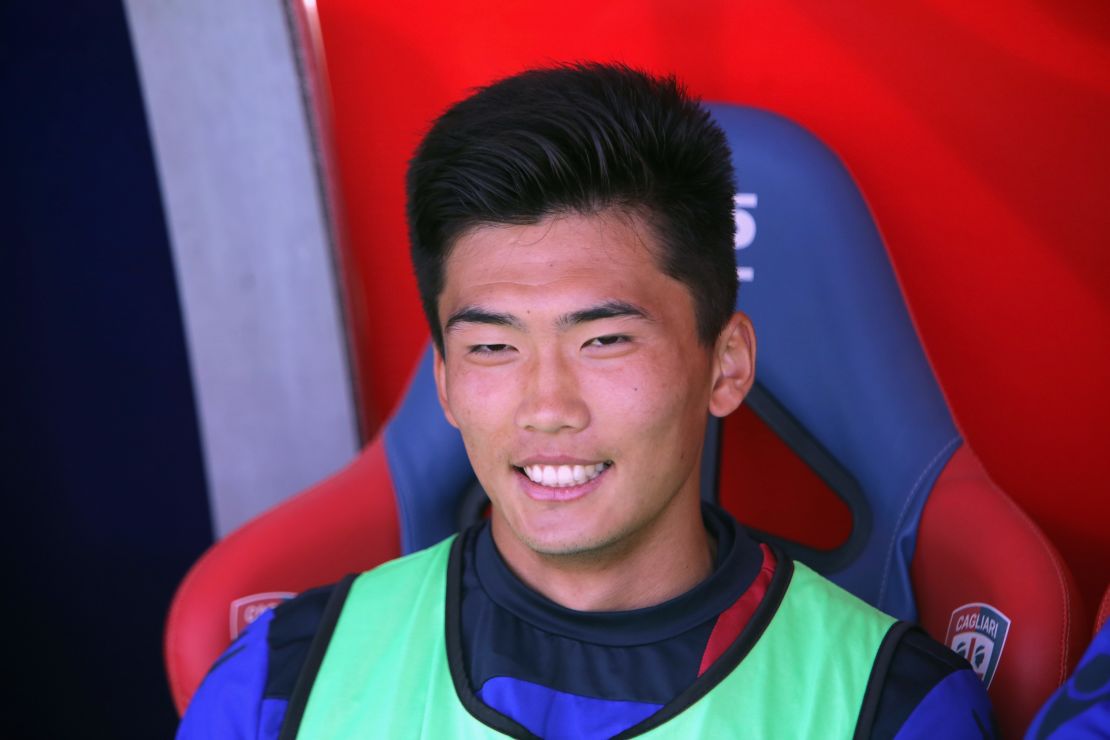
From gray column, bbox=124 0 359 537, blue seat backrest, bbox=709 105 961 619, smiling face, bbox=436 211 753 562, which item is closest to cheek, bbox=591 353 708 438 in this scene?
smiling face, bbox=436 211 753 562

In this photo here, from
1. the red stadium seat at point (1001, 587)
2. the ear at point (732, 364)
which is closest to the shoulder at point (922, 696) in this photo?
the red stadium seat at point (1001, 587)

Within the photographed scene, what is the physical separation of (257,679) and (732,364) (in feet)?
1.69

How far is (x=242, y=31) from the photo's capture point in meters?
1.73

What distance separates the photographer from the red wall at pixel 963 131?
1.50 meters

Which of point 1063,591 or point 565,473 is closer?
point 565,473

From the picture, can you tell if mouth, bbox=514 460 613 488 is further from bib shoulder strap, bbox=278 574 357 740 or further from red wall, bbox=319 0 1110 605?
red wall, bbox=319 0 1110 605

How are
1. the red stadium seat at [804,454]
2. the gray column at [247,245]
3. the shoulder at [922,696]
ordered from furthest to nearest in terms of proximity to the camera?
the gray column at [247,245], the red stadium seat at [804,454], the shoulder at [922,696]

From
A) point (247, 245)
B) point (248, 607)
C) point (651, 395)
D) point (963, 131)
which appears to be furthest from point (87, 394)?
point (963, 131)

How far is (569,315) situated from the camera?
958 millimetres

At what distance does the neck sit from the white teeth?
73 millimetres

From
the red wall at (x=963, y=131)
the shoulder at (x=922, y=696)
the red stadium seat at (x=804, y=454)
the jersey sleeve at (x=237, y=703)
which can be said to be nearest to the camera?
the shoulder at (x=922, y=696)

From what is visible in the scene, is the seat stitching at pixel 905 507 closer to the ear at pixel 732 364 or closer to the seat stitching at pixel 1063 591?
the seat stitching at pixel 1063 591

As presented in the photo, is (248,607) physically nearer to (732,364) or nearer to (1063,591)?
(732,364)

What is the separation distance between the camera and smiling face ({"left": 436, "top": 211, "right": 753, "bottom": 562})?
3.12 feet
